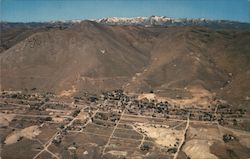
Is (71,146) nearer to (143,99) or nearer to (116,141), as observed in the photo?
(116,141)

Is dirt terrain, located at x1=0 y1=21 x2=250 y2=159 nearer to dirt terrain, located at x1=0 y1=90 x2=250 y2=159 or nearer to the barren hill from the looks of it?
dirt terrain, located at x1=0 y1=90 x2=250 y2=159

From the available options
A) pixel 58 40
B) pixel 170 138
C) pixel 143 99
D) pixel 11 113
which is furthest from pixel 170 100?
pixel 58 40

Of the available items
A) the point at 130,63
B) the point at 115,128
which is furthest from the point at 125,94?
the point at 115,128

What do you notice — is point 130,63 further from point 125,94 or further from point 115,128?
point 115,128

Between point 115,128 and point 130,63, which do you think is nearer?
point 115,128

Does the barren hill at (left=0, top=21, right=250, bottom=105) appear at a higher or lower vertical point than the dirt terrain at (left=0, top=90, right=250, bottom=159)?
higher

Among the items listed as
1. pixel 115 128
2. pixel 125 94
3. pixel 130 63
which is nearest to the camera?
pixel 115 128

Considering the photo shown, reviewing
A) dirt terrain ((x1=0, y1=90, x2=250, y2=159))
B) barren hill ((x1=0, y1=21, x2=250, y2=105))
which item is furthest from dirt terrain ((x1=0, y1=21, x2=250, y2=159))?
barren hill ((x1=0, y1=21, x2=250, y2=105))

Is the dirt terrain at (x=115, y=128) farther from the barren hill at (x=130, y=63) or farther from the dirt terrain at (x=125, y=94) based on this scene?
the barren hill at (x=130, y=63)
